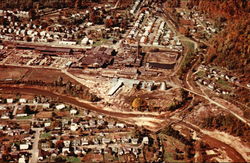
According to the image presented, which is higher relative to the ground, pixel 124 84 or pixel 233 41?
pixel 233 41

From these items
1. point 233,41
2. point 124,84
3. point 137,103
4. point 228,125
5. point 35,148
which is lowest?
point 35,148

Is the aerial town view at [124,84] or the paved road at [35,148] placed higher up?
the aerial town view at [124,84]

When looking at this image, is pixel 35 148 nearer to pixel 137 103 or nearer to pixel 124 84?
pixel 137 103

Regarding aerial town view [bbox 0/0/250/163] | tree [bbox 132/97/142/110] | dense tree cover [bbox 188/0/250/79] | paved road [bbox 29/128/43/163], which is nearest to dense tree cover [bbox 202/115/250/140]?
aerial town view [bbox 0/0/250/163]

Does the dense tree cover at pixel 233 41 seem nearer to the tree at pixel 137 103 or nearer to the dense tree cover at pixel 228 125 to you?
the dense tree cover at pixel 228 125

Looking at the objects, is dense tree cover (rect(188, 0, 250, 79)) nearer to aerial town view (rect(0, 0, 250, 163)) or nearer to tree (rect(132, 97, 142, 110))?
aerial town view (rect(0, 0, 250, 163))

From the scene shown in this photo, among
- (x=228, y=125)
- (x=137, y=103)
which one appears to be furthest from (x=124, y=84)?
(x=228, y=125)

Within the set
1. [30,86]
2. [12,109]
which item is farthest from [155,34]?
[12,109]

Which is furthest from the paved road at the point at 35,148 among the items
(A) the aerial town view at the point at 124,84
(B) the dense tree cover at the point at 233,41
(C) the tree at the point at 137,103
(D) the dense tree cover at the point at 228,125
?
(B) the dense tree cover at the point at 233,41
